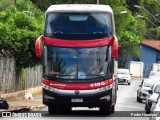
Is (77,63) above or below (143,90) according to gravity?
above

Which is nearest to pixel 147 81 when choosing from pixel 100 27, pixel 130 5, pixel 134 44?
pixel 100 27

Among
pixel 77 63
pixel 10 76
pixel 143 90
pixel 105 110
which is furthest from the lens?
pixel 143 90

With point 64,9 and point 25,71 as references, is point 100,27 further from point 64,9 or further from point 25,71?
point 25,71

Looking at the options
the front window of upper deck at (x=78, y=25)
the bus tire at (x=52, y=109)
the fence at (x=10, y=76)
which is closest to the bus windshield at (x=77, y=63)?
the front window of upper deck at (x=78, y=25)

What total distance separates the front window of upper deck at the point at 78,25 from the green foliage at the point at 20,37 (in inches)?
442

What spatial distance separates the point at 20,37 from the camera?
3391cm

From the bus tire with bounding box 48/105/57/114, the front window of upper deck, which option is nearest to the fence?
the bus tire with bounding box 48/105/57/114

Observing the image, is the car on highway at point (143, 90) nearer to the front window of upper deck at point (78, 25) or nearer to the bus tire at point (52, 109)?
the bus tire at point (52, 109)

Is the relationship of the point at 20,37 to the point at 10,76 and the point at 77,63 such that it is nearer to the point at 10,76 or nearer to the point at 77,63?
→ the point at 10,76

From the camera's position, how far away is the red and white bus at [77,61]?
2214 cm

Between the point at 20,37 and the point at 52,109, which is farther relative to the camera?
the point at 20,37

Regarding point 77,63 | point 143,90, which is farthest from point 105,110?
point 143,90

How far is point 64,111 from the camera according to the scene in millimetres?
25562

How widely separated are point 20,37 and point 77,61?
39.9ft
